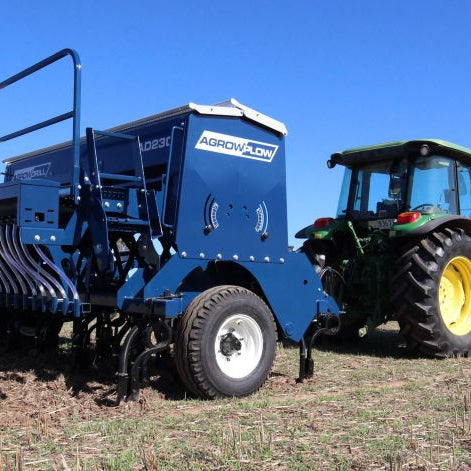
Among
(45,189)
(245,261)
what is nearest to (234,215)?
(245,261)

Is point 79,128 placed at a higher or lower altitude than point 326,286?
higher

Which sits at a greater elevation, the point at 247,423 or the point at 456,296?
the point at 456,296

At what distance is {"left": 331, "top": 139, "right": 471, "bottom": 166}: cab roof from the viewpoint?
708 cm

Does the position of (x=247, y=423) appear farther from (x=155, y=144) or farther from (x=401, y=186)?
(x=401, y=186)

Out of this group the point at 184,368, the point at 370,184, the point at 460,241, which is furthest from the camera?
the point at 370,184

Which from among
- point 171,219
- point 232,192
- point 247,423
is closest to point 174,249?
point 171,219

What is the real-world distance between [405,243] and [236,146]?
106 inches

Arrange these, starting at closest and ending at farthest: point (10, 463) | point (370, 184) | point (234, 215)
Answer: point (10, 463), point (234, 215), point (370, 184)

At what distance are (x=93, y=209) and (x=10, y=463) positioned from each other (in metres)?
2.23

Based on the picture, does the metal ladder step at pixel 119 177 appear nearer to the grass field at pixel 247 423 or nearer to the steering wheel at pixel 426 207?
the grass field at pixel 247 423

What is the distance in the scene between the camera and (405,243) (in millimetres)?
6953

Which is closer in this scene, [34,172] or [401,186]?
[34,172]

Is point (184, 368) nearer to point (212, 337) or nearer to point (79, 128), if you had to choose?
point (212, 337)

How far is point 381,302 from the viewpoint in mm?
6996
